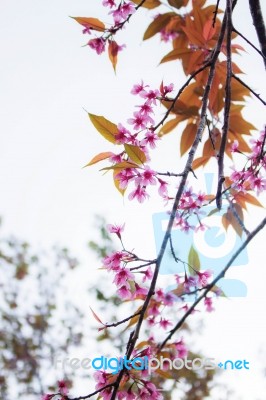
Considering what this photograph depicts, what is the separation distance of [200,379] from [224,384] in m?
0.86

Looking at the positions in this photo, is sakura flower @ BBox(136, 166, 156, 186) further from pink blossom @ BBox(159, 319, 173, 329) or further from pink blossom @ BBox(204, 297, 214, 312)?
pink blossom @ BBox(204, 297, 214, 312)

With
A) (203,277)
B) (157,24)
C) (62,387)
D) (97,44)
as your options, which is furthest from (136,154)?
(157,24)

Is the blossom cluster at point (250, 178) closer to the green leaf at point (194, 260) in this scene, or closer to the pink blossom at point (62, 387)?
the green leaf at point (194, 260)

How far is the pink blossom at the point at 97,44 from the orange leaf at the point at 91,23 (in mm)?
42

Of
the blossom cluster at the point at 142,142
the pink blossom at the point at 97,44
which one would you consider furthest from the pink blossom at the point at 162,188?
the pink blossom at the point at 97,44

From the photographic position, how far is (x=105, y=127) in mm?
1078

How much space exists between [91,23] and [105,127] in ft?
1.37

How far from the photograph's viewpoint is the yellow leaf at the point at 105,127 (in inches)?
41.7

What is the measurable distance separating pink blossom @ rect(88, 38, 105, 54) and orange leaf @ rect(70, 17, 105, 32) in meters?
0.04

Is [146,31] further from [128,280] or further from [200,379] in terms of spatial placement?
[200,379]

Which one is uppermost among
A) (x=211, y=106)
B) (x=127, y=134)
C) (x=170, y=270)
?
(x=211, y=106)

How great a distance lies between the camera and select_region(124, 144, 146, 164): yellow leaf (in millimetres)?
967

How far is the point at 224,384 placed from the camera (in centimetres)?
817

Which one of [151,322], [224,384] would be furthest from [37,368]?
[151,322]
